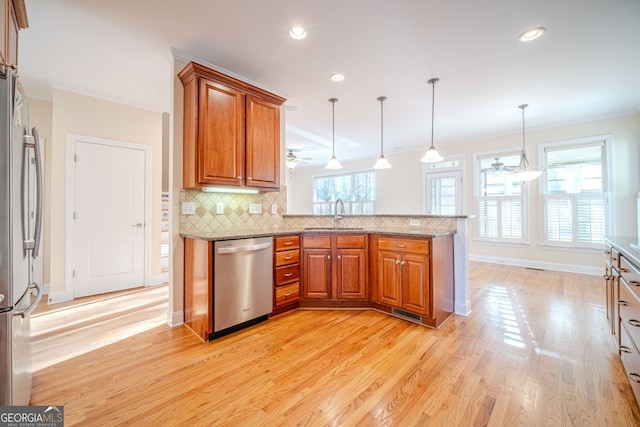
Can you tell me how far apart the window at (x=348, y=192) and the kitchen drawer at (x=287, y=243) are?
4.92 metres

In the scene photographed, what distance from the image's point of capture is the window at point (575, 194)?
443 cm

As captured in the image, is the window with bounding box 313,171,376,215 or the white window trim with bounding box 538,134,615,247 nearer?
the white window trim with bounding box 538,134,615,247

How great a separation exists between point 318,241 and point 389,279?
34.2 inches

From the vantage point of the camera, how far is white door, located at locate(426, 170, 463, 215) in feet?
19.4

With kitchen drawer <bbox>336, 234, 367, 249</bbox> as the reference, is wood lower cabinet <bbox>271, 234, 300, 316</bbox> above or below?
below

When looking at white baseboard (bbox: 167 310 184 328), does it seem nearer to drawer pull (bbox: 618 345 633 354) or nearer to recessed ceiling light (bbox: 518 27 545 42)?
drawer pull (bbox: 618 345 633 354)

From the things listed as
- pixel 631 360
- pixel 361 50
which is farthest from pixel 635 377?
pixel 361 50

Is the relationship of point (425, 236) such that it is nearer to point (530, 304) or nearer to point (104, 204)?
point (530, 304)

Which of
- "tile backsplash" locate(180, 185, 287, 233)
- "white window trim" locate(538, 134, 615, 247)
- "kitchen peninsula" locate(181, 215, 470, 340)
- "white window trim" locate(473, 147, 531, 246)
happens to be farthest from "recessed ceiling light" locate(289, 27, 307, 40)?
"white window trim" locate(538, 134, 615, 247)

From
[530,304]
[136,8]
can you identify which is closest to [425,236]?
[530,304]

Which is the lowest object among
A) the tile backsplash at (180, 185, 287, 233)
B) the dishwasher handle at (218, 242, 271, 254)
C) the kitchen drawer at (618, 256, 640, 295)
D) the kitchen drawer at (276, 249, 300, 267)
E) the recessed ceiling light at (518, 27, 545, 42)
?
the kitchen drawer at (276, 249, 300, 267)

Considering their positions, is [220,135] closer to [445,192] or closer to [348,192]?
[445,192]

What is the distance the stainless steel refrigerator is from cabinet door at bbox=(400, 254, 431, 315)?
2.68 m

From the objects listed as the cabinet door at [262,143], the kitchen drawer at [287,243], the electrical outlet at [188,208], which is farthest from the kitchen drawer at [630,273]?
the electrical outlet at [188,208]
